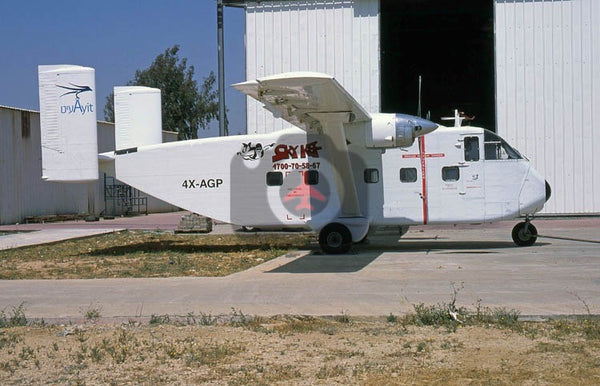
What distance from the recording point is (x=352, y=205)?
54.8 feet

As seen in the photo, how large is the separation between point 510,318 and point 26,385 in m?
5.26

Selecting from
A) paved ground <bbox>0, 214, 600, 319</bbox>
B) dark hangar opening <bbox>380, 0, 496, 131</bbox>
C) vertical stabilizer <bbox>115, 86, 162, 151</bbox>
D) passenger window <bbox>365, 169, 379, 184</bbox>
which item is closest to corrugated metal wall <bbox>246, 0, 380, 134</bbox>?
dark hangar opening <bbox>380, 0, 496, 131</bbox>

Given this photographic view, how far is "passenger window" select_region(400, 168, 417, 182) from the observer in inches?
665

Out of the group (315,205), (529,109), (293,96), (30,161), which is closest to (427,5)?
(529,109)

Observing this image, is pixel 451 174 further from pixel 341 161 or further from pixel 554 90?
pixel 554 90

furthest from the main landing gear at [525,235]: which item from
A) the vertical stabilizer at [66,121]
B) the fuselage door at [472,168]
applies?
the vertical stabilizer at [66,121]

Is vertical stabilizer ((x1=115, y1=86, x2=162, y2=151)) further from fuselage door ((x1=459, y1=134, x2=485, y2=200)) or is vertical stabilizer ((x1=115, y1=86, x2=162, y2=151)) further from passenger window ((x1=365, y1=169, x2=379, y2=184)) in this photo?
fuselage door ((x1=459, y1=134, x2=485, y2=200))

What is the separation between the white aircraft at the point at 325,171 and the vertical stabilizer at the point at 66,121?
0.08ft

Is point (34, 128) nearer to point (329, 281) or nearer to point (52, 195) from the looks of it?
point (52, 195)

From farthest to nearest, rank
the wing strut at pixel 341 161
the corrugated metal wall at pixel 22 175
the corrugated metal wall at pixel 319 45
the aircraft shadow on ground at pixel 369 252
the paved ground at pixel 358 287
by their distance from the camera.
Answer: the corrugated metal wall at pixel 22 175, the corrugated metal wall at pixel 319 45, the wing strut at pixel 341 161, the aircraft shadow on ground at pixel 369 252, the paved ground at pixel 358 287

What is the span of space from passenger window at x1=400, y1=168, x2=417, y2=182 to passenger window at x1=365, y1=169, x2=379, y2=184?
2.07 feet

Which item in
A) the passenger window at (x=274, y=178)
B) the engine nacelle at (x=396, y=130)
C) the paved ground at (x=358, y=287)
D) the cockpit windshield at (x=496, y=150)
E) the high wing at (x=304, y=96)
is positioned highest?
the high wing at (x=304, y=96)

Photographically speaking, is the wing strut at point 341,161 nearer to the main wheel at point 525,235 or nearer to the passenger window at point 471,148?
the passenger window at point 471,148

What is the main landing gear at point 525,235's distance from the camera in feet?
55.6
